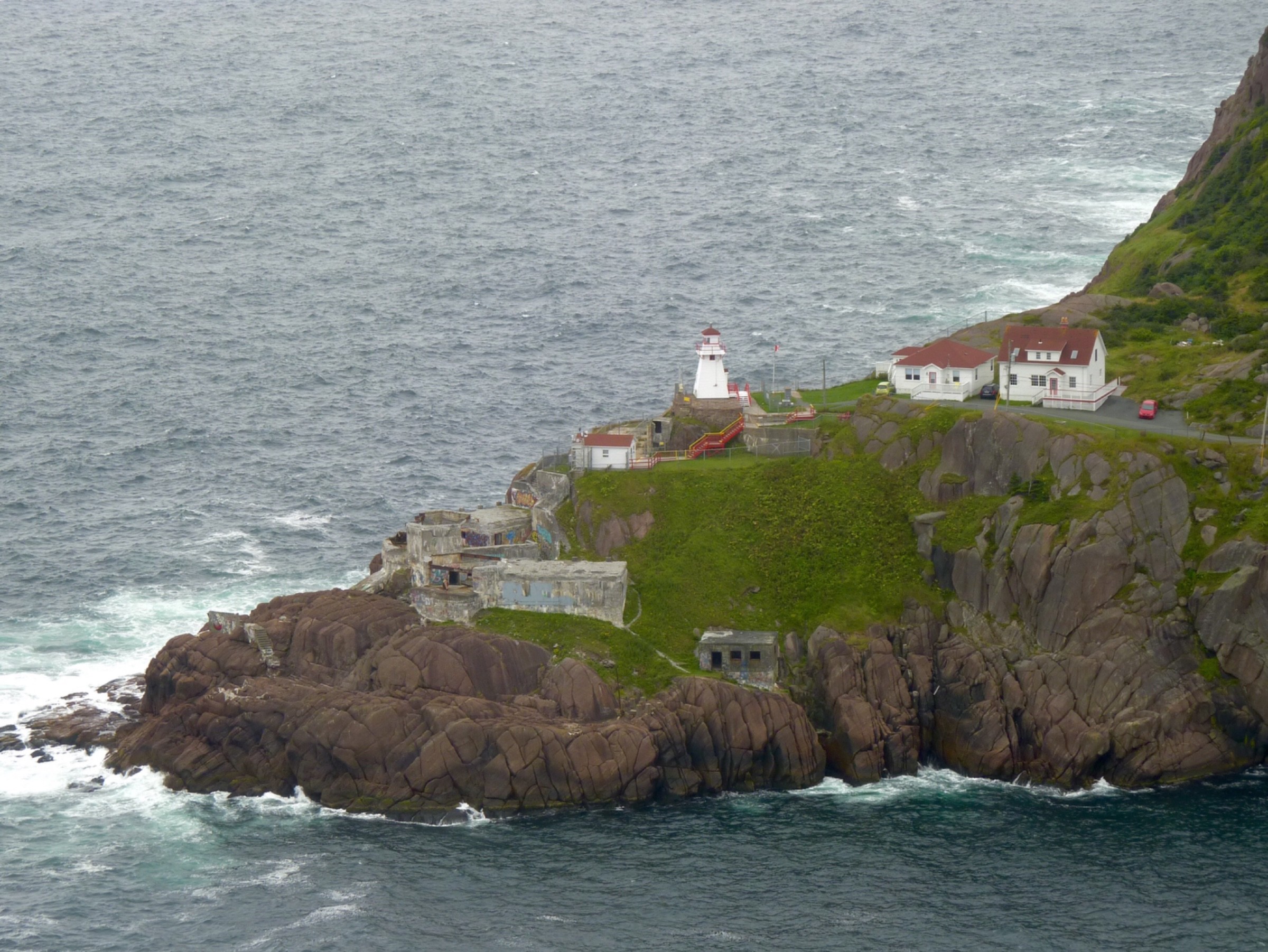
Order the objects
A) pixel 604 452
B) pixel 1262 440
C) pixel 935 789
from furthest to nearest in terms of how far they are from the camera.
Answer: pixel 604 452 → pixel 1262 440 → pixel 935 789

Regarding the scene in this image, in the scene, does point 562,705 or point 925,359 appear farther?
point 925,359

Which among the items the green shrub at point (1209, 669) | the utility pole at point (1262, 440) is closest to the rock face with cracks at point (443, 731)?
the green shrub at point (1209, 669)

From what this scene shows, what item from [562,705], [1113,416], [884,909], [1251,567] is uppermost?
[1113,416]

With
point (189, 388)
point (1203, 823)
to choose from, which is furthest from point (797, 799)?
point (189, 388)

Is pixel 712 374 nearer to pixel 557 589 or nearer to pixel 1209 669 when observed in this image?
pixel 557 589

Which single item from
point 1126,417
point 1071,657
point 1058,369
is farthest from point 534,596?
point 1126,417

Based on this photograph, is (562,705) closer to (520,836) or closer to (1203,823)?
(520,836)

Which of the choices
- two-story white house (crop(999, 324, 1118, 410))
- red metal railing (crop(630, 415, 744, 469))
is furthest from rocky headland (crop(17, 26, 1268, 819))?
two-story white house (crop(999, 324, 1118, 410))
